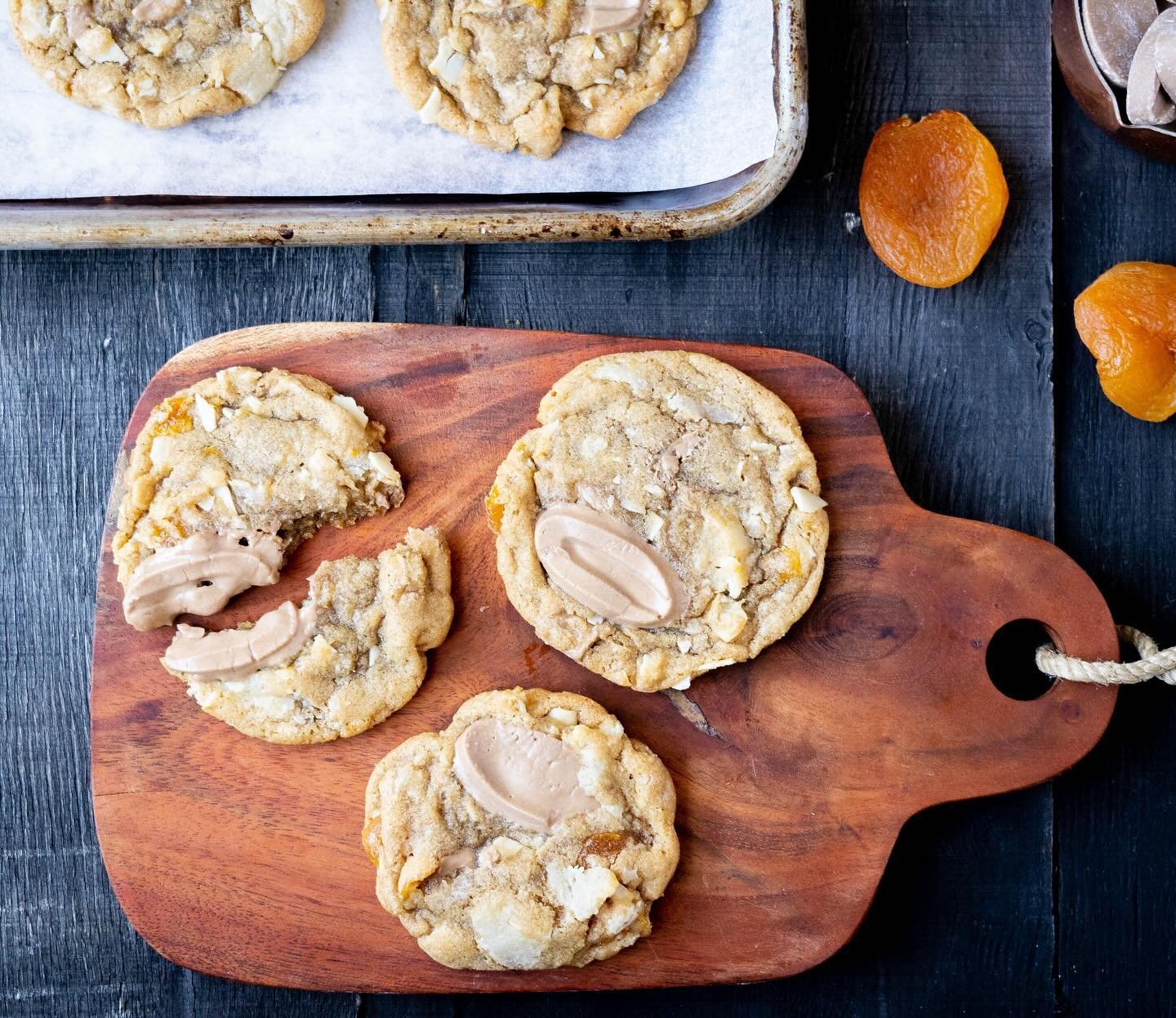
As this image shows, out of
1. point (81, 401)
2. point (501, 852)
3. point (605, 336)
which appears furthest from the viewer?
point (81, 401)

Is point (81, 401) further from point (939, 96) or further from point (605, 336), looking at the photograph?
point (939, 96)

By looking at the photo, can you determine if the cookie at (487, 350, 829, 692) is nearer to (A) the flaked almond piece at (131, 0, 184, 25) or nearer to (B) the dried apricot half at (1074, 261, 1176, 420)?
(B) the dried apricot half at (1074, 261, 1176, 420)

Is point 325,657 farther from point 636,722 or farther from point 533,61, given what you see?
point 533,61

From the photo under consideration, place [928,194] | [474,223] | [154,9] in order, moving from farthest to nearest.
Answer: [928,194] → [154,9] → [474,223]

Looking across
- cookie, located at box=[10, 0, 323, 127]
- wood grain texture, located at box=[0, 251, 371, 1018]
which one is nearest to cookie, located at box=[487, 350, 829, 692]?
wood grain texture, located at box=[0, 251, 371, 1018]

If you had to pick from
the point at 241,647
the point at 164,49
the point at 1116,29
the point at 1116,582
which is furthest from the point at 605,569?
the point at 1116,29

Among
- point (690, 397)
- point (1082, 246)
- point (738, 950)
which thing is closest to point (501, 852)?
point (738, 950)
